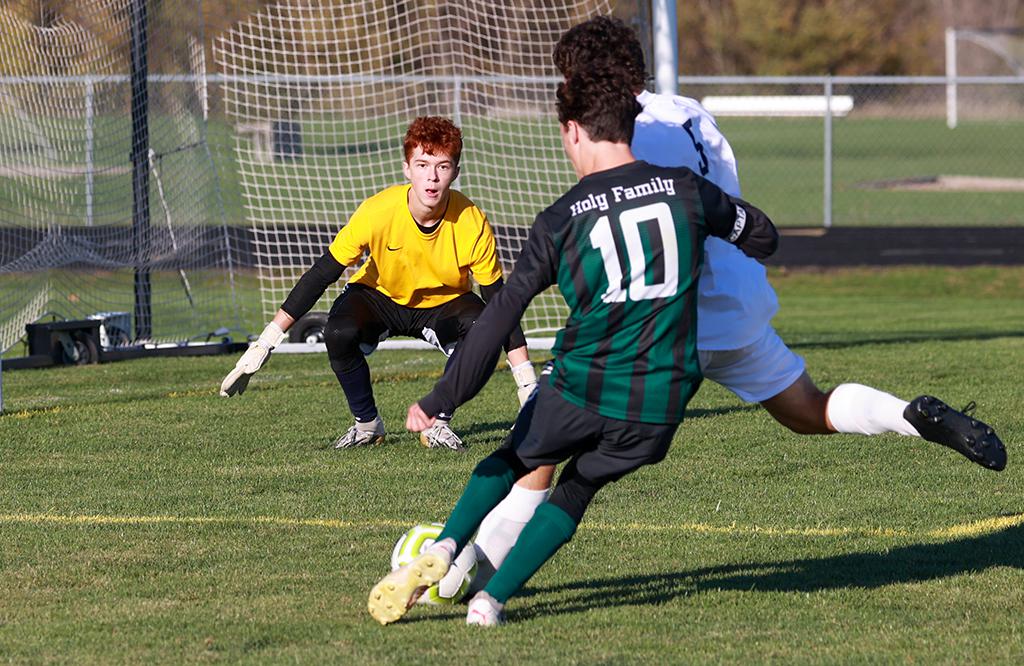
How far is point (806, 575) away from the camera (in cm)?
542

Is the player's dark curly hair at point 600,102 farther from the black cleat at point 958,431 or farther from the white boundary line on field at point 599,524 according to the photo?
the white boundary line on field at point 599,524

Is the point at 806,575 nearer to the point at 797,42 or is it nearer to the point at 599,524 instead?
the point at 599,524

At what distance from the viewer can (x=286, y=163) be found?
15133 mm

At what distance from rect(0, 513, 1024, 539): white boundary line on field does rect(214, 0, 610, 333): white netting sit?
258 inches

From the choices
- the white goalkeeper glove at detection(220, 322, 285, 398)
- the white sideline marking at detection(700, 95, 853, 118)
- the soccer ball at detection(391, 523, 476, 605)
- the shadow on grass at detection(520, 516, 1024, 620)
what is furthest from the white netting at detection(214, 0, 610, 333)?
the white sideline marking at detection(700, 95, 853, 118)


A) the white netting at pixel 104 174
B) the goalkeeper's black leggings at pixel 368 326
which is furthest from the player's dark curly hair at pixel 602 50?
the white netting at pixel 104 174

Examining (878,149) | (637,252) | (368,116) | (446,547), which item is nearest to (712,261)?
(637,252)

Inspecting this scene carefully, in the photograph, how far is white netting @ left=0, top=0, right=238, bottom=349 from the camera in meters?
11.7

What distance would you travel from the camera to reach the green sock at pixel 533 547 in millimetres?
4684

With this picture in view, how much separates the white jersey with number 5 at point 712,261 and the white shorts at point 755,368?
0.17 ft

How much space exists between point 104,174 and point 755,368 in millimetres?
8977

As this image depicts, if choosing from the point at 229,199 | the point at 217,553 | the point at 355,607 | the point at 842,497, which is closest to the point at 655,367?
the point at 355,607

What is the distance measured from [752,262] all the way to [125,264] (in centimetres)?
808

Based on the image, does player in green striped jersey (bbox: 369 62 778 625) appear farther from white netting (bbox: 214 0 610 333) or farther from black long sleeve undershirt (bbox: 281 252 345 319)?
white netting (bbox: 214 0 610 333)
